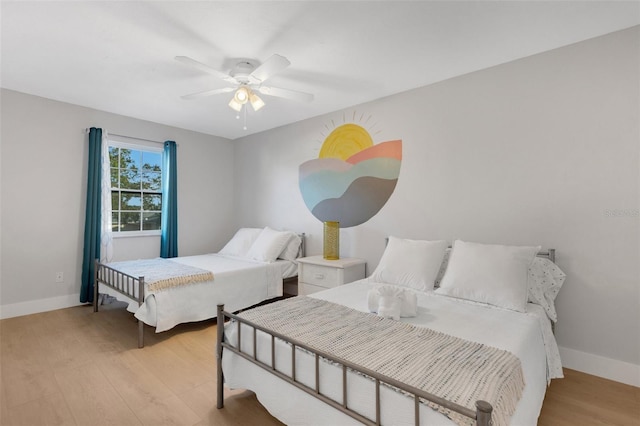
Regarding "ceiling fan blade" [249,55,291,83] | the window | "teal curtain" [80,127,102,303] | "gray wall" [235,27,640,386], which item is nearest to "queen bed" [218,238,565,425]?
"gray wall" [235,27,640,386]

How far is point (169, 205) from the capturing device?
435 centimetres

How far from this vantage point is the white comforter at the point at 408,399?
49.0 inches

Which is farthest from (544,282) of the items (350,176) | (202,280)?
(202,280)

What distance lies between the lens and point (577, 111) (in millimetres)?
2309

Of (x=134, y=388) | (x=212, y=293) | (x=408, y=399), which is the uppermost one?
(x=408, y=399)


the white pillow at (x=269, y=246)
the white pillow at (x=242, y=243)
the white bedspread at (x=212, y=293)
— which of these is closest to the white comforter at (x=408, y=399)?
the white bedspread at (x=212, y=293)

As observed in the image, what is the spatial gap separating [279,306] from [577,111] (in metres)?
2.51

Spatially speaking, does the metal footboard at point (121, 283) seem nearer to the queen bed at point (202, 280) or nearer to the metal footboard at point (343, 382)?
the queen bed at point (202, 280)

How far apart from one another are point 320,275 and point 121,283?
76.5 inches

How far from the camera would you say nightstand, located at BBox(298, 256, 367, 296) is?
3.13 meters

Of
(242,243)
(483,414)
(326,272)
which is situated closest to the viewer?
(483,414)

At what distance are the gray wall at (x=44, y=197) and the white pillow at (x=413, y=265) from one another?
336cm

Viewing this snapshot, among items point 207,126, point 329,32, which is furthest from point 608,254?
point 207,126

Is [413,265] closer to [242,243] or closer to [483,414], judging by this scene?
[483,414]
